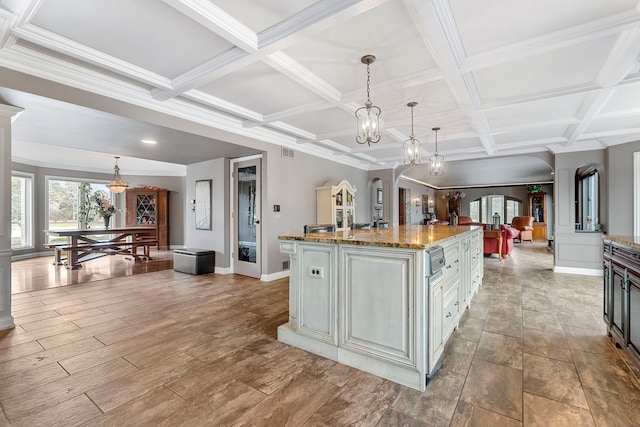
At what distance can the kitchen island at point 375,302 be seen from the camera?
6.13ft

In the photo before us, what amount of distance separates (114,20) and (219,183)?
3.63m

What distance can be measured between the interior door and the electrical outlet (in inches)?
113

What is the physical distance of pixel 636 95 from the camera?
333 cm

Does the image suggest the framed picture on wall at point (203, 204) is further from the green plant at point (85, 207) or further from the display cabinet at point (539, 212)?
the display cabinet at point (539, 212)

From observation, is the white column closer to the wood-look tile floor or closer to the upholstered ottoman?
the wood-look tile floor

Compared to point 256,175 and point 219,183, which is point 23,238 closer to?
point 219,183

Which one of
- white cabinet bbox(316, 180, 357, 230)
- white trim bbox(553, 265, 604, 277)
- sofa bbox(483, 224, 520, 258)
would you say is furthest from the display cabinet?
white cabinet bbox(316, 180, 357, 230)

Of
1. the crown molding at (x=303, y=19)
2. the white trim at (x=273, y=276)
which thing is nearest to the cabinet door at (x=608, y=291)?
the crown molding at (x=303, y=19)

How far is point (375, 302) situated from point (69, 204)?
32.7 ft

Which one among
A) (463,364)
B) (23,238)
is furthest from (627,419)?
(23,238)

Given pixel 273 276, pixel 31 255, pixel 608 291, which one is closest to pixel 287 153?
pixel 273 276

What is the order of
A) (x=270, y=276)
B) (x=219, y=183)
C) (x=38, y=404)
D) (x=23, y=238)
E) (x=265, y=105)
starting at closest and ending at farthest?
(x=38, y=404), (x=265, y=105), (x=270, y=276), (x=219, y=183), (x=23, y=238)

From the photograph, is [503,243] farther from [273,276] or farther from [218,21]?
[218,21]

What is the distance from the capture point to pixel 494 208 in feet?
47.5
